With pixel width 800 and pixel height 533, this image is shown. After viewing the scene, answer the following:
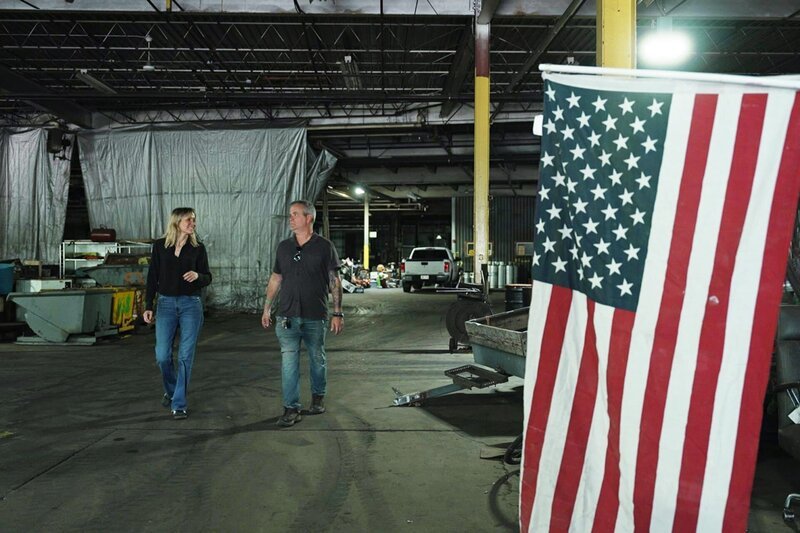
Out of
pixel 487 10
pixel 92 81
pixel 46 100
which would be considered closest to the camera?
pixel 487 10

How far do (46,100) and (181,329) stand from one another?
45.6ft

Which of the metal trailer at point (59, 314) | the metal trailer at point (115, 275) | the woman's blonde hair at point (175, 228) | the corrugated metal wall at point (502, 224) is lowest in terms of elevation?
the metal trailer at point (59, 314)

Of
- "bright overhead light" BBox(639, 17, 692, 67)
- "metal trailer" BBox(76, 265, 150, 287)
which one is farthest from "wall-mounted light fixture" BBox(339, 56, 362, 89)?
A: "metal trailer" BBox(76, 265, 150, 287)

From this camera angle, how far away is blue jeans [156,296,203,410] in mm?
5645

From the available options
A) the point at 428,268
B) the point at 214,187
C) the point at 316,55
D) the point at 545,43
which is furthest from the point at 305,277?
the point at 428,268

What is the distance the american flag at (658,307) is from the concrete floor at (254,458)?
1367 millimetres

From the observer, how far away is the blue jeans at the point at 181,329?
5.64 m

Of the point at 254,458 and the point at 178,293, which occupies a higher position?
the point at 178,293

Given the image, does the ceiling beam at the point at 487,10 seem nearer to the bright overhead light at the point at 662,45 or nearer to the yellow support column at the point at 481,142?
the yellow support column at the point at 481,142

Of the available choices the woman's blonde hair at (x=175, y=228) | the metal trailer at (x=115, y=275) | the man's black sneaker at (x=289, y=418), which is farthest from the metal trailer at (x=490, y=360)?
the metal trailer at (x=115, y=275)

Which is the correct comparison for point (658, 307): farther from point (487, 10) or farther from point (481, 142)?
point (487, 10)

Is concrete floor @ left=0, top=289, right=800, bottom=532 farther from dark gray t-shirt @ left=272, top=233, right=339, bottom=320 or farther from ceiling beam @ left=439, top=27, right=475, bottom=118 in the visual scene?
ceiling beam @ left=439, top=27, right=475, bottom=118

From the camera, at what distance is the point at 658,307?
2.21m

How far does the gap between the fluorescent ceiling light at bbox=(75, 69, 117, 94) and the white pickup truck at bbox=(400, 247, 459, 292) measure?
13996 mm
